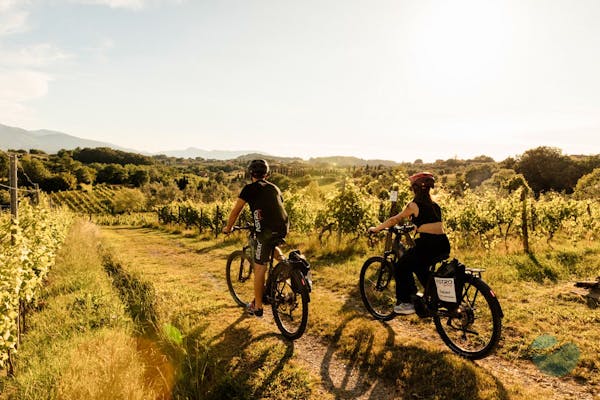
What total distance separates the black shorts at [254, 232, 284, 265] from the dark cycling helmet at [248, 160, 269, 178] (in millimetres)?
845

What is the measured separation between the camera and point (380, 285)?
5.66 meters

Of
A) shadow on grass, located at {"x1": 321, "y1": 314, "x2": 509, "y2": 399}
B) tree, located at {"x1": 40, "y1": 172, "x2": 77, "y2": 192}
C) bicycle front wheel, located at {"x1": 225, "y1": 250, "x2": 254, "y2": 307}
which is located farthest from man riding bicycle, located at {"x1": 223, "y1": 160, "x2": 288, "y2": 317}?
tree, located at {"x1": 40, "y1": 172, "x2": 77, "y2": 192}

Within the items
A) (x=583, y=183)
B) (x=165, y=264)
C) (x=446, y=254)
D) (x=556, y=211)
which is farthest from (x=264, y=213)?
(x=583, y=183)

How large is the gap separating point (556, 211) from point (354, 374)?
13.3 metres

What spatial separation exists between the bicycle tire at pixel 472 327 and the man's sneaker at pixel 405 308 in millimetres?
313

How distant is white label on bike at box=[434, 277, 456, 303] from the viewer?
4.26 m

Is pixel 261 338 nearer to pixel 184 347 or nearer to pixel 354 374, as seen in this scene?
pixel 184 347

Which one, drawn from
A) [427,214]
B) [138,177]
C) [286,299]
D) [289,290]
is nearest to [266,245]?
[289,290]

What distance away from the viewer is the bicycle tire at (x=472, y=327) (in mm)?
3895

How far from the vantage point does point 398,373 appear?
3973mm

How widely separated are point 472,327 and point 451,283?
128cm

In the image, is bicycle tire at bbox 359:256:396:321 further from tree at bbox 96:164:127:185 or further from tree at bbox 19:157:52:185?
tree at bbox 96:164:127:185

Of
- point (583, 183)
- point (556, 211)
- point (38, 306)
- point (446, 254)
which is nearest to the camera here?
point (446, 254)

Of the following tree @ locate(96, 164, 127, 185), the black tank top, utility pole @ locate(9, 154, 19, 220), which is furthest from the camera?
tree @ locate(96, 164, 127, 185)
